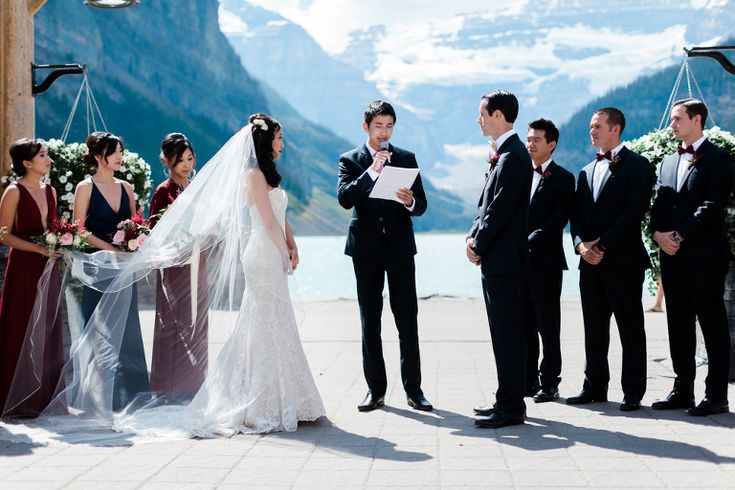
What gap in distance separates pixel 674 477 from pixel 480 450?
3.72 ft

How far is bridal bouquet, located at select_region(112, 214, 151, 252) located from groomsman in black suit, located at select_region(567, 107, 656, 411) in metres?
3.24

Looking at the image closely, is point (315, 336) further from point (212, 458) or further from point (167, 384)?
point (212, 458)

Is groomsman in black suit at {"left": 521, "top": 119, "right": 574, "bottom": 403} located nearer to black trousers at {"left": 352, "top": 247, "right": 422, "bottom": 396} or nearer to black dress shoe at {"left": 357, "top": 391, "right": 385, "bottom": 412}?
black trousers at {"left": 352, "top": 247, "right": 422, "bottom": 396}

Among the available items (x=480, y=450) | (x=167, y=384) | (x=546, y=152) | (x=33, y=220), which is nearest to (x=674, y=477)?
(x=480, y=450)

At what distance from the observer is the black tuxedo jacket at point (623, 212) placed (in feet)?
21.6

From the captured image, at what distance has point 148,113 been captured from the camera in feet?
535

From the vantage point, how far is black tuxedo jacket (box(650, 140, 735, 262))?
20.8 ft

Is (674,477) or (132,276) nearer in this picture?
(674,477)

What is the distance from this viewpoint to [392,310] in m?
6.88

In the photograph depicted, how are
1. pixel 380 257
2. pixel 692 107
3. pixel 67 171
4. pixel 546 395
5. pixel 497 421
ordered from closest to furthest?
pixel 497 421 < pixel 692 107 < pixel 380 257 < pixel 546 395 < pixel 67 171

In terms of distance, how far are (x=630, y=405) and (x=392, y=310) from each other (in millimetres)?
1839

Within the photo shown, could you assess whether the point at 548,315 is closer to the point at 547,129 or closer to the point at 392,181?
the point at 547,129

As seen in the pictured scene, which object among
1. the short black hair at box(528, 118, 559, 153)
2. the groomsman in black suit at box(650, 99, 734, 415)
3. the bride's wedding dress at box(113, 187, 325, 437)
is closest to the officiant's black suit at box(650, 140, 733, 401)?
the groomsman in black suit at box(650, 99, 734, 415)

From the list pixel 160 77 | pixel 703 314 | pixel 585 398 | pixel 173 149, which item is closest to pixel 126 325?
pixel 173 149
